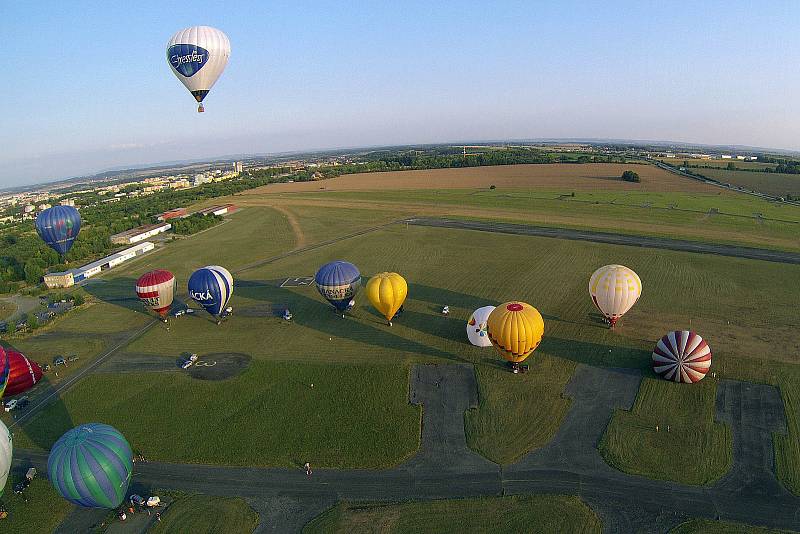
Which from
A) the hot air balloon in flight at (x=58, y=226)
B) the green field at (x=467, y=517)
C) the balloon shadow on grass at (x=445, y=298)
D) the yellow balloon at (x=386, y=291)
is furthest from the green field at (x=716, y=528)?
the hot air balloon in flight at (x=58, y=226)

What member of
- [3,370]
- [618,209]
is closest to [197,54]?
[3,370]

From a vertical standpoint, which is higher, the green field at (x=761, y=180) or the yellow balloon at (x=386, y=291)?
the green field at (x=761, y=180)

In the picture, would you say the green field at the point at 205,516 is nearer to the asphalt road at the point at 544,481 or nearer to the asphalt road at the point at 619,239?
the asphalt road at the point at 544,481

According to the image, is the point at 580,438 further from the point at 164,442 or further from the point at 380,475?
the point at 164,442

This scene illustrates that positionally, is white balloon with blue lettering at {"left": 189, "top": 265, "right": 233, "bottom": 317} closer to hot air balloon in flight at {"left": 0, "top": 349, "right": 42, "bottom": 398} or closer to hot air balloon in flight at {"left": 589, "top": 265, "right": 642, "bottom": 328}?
hot air balloon in flight at {"left": 0, "top": 349, "right": 42, "bottom": 398}

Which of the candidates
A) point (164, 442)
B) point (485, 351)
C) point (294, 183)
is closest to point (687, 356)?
point (485, 351)
